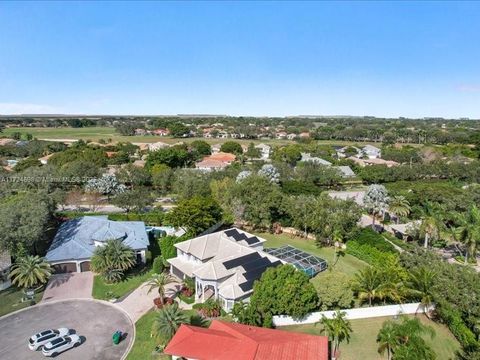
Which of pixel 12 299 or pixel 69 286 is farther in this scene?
pixel 69 286

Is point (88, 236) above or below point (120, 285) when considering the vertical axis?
above

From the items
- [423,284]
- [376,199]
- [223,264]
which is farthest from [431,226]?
[223,264]

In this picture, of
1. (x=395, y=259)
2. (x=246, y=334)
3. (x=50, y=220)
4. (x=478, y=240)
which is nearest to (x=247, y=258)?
(x=246, y=334)

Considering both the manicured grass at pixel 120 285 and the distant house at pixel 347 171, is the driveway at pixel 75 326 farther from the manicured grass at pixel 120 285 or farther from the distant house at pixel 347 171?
the distant house at pixel 347 171

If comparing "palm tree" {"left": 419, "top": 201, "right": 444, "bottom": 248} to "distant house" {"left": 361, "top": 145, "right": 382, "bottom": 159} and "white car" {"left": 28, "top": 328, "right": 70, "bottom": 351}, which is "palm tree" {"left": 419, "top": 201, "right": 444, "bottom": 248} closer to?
"white car" {"left": 28, "top": 328, "right": 70, "bottom": 351}

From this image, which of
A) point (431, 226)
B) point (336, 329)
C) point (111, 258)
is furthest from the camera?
point (431, 226)

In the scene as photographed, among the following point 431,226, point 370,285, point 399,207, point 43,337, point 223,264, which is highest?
point 431,226

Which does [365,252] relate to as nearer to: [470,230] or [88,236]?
[470,230]
